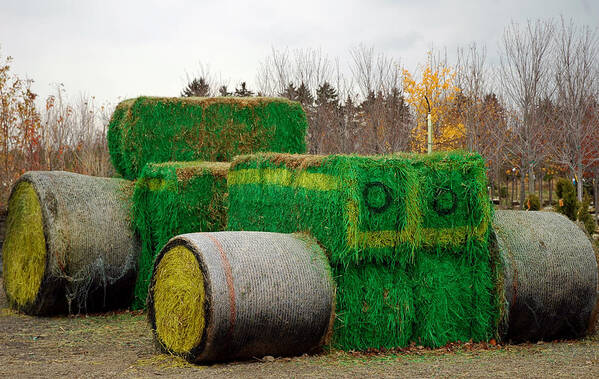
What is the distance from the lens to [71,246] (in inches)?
329

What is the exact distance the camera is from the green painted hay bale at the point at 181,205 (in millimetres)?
8367

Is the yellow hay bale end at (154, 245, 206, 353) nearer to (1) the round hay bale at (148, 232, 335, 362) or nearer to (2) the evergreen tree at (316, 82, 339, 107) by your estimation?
(1) the round hay bale at (148, 232, 335, 362)

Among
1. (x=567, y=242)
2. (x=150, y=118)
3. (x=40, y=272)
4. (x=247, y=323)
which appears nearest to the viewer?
(x=247, y=323)

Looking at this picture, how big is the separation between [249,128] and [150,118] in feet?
4.88

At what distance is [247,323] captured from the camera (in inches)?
210

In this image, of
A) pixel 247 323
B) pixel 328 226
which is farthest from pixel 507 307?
pixel 247 323

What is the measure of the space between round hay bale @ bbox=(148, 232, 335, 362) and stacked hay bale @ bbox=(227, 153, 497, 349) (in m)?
0.35

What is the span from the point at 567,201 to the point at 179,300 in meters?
11.0

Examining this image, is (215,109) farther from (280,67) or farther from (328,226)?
(280,67)

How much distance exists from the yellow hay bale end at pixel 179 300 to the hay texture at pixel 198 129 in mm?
4070

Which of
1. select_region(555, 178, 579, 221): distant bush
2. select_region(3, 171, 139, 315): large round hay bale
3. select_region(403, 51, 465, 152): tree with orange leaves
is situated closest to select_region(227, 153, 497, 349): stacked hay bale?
select_region(3, 171, 139, 315): large round hay bale

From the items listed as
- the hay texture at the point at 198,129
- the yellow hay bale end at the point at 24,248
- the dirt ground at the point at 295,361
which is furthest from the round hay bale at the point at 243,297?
the hay texture at the point at 198,129

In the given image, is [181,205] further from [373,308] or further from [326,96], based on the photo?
[326,96]

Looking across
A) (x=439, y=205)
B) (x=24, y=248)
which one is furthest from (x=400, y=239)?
(x=24, y=248)
